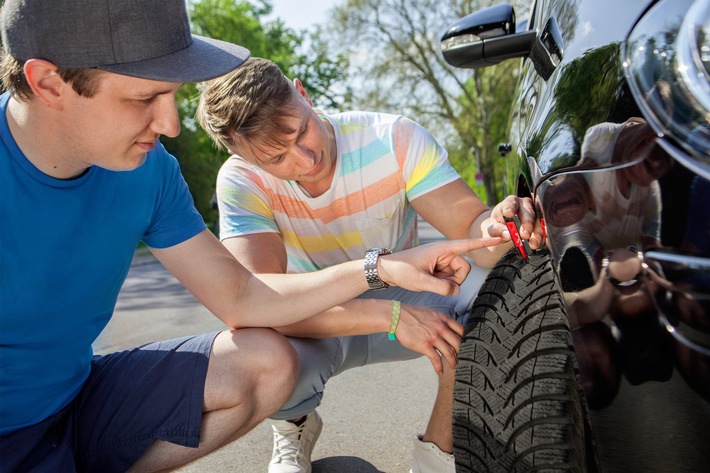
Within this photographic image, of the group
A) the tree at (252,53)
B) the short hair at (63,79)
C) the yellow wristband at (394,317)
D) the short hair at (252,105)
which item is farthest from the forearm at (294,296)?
the tree at (252,53)

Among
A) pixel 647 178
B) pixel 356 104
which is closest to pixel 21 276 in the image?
pixel 647 178

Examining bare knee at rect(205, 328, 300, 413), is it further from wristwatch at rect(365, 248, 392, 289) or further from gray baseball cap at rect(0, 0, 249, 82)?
gray baseball cap at rect(0, 0, 249, 82)

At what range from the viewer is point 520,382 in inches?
65.1

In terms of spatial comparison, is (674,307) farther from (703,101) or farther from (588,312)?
(703,101)

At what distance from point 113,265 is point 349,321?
751mm

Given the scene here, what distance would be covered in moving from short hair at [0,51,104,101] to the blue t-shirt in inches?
3.9

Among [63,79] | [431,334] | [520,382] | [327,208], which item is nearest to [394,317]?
[431,334]

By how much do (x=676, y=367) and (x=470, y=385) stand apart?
73 centimetres

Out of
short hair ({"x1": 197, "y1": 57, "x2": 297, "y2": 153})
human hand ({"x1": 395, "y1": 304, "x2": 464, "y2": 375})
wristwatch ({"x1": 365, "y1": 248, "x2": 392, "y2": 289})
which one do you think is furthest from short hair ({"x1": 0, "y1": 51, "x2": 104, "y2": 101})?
human hand ({"x1": 395, "y1": 304, "x2": 464, "y2": 375})

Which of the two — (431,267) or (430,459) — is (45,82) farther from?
(430,459)

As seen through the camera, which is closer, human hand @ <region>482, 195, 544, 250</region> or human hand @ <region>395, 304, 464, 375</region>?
human hand @ <region>482, 195, 544, 250</region>

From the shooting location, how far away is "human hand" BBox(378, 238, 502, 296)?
6.91 feet

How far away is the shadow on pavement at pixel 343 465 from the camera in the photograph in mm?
2727

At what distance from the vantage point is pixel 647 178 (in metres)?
1.17
